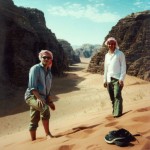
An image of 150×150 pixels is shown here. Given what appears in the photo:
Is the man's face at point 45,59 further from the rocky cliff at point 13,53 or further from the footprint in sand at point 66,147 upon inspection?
the rocky cliff at point 13,53

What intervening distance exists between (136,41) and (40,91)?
2139 cm

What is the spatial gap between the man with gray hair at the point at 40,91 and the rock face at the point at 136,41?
1888 centimetres

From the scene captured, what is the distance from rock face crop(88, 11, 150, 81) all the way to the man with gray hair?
18883 mm

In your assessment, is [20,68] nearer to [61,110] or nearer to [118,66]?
[61,110]

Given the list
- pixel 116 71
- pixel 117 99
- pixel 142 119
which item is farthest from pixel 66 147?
pixel 116 71

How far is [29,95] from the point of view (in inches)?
236

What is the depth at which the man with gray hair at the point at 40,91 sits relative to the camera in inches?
229

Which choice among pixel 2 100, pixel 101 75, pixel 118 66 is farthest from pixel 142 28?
pixel 118 66

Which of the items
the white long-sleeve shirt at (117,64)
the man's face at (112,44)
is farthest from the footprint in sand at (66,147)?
the man's face at (112,44)

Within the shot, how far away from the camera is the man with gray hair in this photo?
19.1 ft

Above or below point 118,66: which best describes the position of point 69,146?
below

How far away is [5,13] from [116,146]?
1960 centimetres

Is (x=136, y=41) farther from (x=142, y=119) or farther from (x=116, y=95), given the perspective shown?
(x=142, y=119)

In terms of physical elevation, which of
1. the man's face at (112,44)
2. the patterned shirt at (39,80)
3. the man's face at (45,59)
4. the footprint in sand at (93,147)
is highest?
the man's face at (112,44)
